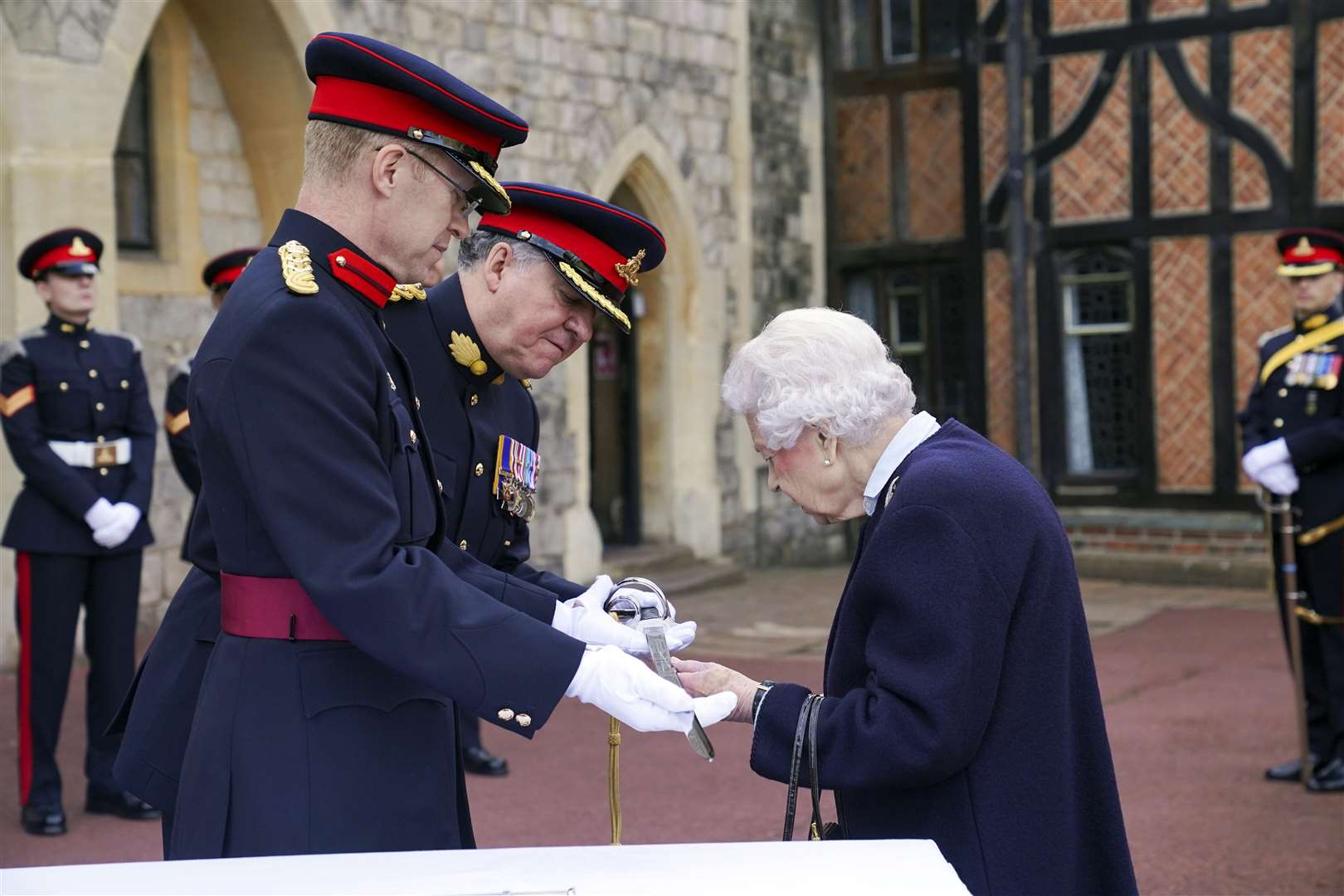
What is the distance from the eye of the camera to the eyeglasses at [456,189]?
2299 mm

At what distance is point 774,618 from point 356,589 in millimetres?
7858

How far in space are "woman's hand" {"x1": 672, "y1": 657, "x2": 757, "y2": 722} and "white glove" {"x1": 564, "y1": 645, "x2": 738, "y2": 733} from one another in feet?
0.69

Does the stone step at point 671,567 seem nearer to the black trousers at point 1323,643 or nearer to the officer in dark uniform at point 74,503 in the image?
the black trousers at point 1323,643

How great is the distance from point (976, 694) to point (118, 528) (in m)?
3.80

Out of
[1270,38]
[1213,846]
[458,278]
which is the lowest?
[1213,846]

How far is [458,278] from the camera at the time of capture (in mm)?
3348

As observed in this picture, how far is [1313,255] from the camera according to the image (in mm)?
6266

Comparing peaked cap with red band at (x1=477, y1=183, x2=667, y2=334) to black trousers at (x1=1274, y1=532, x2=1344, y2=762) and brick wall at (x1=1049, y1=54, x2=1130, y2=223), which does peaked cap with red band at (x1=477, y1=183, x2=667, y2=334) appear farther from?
brick wall at (x1=1049, y1=54, x2=1130, y2=223)

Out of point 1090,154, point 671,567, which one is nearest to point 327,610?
point 671,567

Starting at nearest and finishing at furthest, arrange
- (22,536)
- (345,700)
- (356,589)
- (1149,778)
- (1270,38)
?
(356,589)
(345,700)
(22,536)
(1149,778)
(1270,38)

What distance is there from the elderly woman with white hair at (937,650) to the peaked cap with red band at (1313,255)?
4.29 m

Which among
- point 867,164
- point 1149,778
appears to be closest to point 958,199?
point 867,164

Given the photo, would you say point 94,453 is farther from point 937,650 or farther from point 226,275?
point 937,650

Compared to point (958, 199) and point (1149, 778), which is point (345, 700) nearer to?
point (1149, 778)
